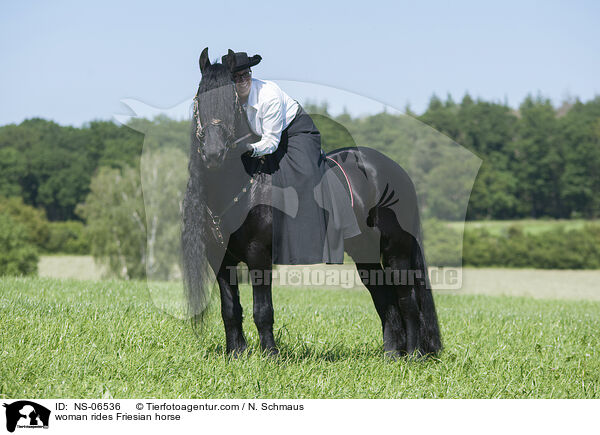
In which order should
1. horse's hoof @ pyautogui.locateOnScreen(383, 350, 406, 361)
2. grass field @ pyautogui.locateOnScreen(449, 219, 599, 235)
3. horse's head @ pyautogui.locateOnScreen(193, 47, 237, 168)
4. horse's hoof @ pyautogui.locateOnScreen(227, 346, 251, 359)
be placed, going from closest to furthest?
horse's head @ pyautogui.locateOnScreen(193, 47, 237, 168) < horse's hoof @ pyautogui.locateOnScreen(227, 346, 251, 359) < horse's hoof @ pyautogui.locateOnScreen(383, 350, 406, 361) < grass field @ pyautogui.locateOnScreen(449, 219, 599, 235)

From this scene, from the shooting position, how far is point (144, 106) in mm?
4871

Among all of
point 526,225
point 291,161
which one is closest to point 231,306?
point 291,161

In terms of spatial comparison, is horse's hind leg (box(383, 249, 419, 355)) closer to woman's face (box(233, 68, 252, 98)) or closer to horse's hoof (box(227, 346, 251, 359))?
horse's hoof (box(227, 346, 251, 359))

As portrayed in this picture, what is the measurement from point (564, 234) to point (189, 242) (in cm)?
2888

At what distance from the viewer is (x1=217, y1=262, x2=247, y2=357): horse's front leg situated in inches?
199

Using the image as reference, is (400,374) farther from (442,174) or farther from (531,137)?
(531,137)

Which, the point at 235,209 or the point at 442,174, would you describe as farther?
the point at 442,174

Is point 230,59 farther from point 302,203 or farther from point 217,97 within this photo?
point 302,203

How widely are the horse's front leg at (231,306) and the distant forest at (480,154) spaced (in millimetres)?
29577

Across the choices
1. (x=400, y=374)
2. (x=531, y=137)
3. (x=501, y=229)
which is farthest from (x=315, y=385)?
(x=531, y=137)

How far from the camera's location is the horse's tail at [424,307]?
5.79 meters

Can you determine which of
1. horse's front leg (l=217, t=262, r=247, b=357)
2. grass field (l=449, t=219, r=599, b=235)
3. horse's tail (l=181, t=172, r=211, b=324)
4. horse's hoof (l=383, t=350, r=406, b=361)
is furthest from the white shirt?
grass field (l=449, t=219, r=599, b=235)
